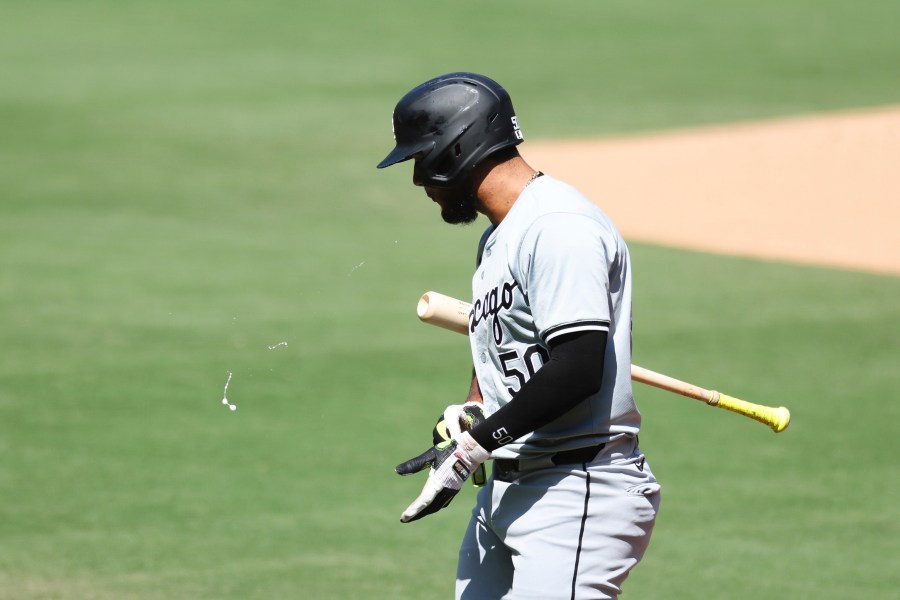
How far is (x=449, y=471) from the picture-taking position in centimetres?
388

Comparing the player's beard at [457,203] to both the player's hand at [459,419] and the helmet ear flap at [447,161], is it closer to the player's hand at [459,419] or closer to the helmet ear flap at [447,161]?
the helmet ear flap at [447,161]

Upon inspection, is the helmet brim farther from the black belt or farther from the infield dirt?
the infield dirt

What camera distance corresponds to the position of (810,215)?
14.1 meters

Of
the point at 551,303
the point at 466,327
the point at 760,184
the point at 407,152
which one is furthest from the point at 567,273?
the point at 760,184

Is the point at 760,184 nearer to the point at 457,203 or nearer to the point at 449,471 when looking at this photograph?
the point at 457,203

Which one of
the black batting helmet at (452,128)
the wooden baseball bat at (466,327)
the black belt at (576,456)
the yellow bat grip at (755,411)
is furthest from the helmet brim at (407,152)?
the yellow bat grip at (755,411)

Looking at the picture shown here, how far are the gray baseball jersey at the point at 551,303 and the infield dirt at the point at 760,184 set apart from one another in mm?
8822

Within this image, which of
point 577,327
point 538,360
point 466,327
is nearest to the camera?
point 577,327

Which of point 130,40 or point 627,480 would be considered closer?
point 627,480

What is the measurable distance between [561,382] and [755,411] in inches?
49.6

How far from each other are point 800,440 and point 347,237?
19.2 feet

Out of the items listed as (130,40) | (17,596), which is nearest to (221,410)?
(17,596)

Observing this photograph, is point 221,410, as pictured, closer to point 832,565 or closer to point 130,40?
point 832,565

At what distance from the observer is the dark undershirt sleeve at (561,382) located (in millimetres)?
3623
